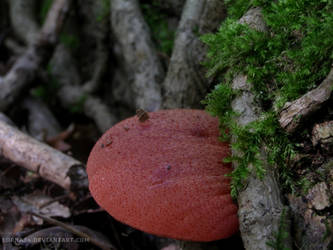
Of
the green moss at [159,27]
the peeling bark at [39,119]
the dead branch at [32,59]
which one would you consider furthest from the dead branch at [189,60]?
the dead branch at [32,59]

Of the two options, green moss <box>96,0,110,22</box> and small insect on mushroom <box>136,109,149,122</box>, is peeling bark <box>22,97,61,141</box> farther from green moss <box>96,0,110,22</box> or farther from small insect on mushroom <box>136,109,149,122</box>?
small insect on mushroom <box>136,109,149,122</box>

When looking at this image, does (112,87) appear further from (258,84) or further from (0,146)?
(258,84)

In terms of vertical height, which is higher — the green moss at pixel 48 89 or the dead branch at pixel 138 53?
the dead branch at pixel 138 53

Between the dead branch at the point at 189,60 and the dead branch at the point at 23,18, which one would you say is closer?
the dead branch at the point at 189,60

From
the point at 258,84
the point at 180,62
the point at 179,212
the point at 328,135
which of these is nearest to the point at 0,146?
the point at 180,62

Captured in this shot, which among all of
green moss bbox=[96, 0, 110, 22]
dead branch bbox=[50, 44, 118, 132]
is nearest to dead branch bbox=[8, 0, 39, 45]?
dead branch bbox=[50, 44, 118, 132]

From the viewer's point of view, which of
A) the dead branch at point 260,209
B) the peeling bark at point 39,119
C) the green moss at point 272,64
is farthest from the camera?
the peeling bark at point 39,119

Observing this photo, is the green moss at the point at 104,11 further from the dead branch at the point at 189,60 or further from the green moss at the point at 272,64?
the green moss at the point at 272,64

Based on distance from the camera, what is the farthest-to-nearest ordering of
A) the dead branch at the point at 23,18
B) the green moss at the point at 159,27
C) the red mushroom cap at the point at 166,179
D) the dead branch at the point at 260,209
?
the dead branch at the point at 23,18 < the green moss at the point at 159,27 < the red mushroom cap at the point at 166,179 < the dead branch at the point at 260,209
